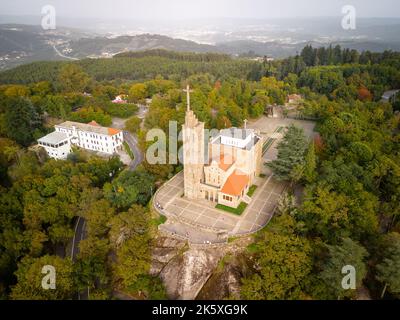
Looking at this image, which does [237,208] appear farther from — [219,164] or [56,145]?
[56,145]

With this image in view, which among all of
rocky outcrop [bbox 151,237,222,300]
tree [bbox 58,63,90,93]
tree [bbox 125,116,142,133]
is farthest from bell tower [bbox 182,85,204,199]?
tree [bbox 58,63,90,93]

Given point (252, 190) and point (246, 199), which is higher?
point (252, 190)

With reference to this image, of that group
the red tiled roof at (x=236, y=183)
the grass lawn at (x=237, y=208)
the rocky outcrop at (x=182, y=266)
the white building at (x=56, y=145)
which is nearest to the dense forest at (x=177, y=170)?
the rocky outcrop at (x=182, y=266)

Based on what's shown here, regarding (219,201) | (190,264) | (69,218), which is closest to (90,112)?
(69,218)

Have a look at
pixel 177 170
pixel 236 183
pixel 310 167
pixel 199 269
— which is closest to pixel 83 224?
pixel 177 170

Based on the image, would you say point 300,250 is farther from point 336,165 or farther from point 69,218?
point 69,218
